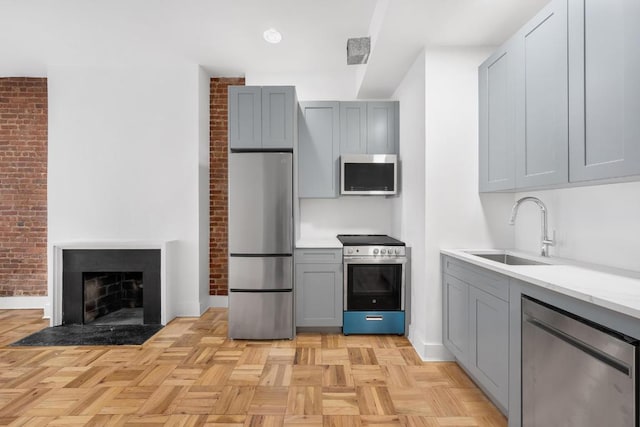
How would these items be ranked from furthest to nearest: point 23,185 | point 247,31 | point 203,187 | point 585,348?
point 23,185
point 203,187
point 247,31
point 585,348

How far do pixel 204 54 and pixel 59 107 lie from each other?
181 cm

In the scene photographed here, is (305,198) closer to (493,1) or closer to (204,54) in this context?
(204,54)

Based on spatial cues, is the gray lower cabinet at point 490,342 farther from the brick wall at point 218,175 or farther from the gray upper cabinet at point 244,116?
the brick wall at point 218,175

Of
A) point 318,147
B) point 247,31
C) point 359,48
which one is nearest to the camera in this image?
point 359,48

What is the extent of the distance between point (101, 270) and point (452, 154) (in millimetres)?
3751

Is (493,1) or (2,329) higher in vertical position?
(493,1)

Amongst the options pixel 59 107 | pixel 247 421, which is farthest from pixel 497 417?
Result: pixel 59 107

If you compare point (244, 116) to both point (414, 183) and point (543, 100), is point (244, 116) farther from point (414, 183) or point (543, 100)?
point (543, 100)

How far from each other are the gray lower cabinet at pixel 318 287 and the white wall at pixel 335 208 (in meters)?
0.79

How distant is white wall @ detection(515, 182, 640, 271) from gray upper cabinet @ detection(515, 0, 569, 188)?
337 millimetres

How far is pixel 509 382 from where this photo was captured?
1905 millimetres

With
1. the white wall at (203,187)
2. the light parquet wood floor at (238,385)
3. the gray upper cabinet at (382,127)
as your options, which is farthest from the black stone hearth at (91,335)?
the gray upper cabinet at (382,127)

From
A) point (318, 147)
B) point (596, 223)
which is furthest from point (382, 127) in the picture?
point (596, 223)

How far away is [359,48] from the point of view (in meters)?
3.24
